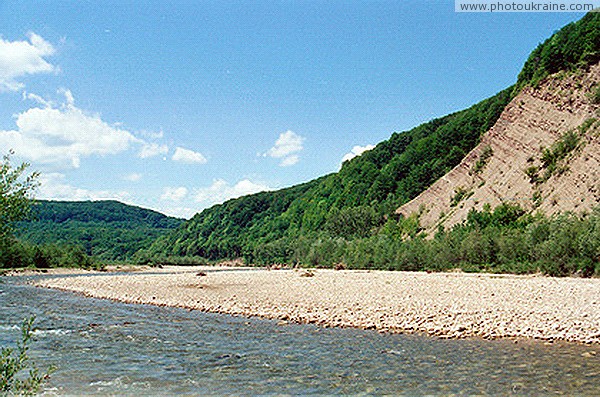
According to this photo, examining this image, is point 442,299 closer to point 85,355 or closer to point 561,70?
point 85,355

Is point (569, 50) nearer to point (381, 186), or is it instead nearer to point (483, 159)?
point (483, 159)

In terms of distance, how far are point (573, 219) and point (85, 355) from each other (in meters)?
37.7

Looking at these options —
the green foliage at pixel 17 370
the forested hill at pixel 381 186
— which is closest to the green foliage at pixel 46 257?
the forested hill at pixel 381 186

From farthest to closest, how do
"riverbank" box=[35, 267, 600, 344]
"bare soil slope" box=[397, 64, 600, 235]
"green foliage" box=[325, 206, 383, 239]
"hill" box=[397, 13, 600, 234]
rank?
1. "green foliage" box=[325, 206, 383, 239]
2. "hill" box=[397, 13, 600, 234]
3. "bare soil slope" box=[397, 64, 600, 235]
4. "riverbank" box=[35, 267, 600, 344]

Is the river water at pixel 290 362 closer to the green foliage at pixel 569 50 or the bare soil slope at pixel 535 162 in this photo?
the bare soil slope at pixel 535 162

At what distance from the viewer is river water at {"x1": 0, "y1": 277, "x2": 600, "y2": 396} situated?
11.1 metres

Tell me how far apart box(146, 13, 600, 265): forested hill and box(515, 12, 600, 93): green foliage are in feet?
0.35

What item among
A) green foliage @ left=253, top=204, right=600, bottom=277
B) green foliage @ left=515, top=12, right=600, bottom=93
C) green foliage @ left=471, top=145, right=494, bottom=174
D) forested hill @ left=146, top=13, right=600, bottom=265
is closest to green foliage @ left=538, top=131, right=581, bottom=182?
green foliage @ left=253, top=204, right=600, bottom=277

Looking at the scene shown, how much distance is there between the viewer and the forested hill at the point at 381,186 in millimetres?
64500

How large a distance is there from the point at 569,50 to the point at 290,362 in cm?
6281

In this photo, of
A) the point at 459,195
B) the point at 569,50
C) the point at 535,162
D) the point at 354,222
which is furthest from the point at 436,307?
the point at 354,222

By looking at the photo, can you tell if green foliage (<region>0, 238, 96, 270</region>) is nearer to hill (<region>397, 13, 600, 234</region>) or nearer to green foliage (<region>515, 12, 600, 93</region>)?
hill (<region>397, 13, 600, 234</region>)

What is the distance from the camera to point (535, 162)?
190 feet

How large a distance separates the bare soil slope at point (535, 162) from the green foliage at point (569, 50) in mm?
1361
